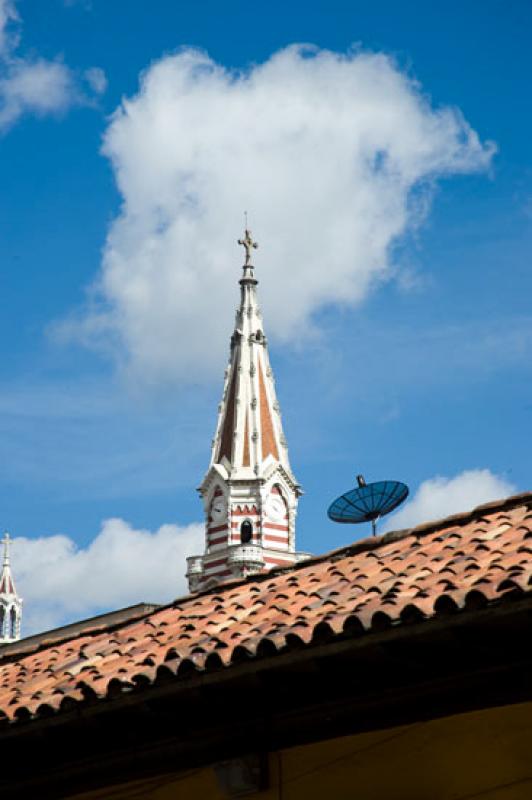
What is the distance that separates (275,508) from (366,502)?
33.6 meters

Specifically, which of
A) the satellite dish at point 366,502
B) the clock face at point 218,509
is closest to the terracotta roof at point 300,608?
the satellite dish at point 366,502

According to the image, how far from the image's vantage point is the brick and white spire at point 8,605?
80.8 metres

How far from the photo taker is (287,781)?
720cm

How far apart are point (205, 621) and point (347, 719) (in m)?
2.16

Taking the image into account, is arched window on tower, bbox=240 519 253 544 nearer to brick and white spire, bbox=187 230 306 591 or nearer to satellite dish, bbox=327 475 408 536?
brick and white spire, bbox=187 230 306 591

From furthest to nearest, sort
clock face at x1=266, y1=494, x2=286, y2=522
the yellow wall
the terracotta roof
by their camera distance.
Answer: clock face at x1=266, y1=494, x2=286, y2=522 < the terracotta roof < the yellow wall

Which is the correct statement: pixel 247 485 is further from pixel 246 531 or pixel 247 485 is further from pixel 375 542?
pixel 375 542

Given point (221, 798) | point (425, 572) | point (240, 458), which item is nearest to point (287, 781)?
point (221, 798)

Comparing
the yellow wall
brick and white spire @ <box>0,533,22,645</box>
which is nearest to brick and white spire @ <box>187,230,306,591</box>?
brick and white spire @ <box>0,533,22,645</box>

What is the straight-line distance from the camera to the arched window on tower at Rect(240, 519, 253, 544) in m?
52.8

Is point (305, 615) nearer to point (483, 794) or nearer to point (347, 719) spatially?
point (347, 719)

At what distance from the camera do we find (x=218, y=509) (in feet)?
176

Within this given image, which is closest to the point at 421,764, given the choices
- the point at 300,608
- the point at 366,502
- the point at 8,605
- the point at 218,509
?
the point at 300,608

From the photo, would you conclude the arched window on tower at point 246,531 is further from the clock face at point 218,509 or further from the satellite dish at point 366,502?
the satellite dish at point 366,502
